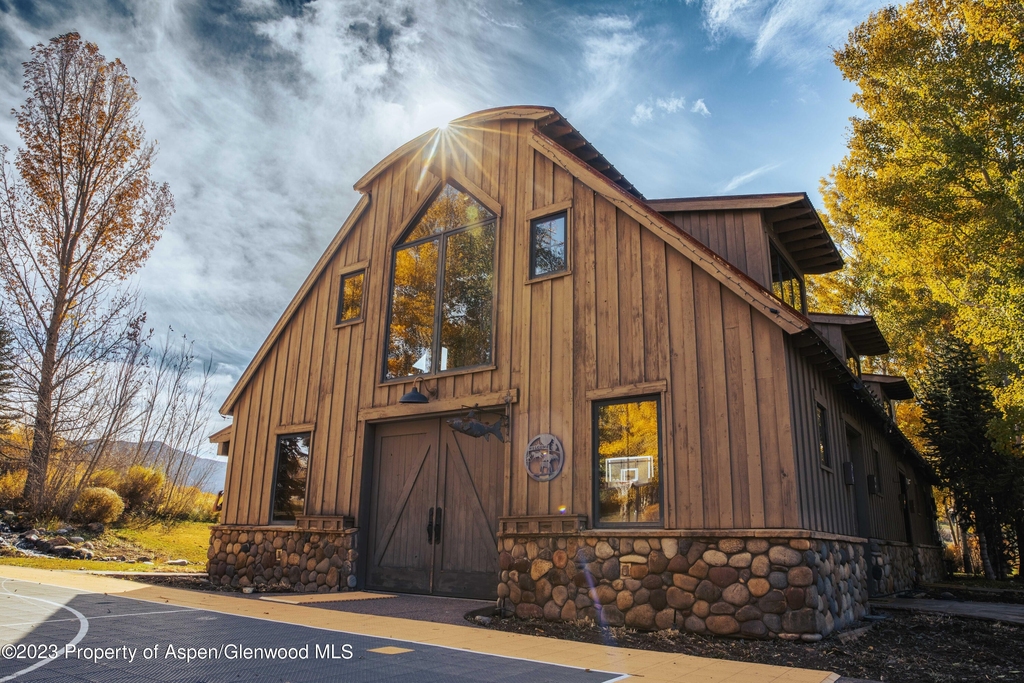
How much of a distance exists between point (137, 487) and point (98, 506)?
2.22 m

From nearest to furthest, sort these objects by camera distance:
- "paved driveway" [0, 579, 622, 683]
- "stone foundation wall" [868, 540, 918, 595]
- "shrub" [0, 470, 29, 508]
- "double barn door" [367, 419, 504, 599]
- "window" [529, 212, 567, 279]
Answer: "paved driveway" [0, 579, 622, 683] → "double barn door" [367, 419, 504, 599] → "window" [529, 212, 567, 279] → "stone foundation wall" [868, 540, 918, 595] → "shrub" [0, 470, 29, 508]

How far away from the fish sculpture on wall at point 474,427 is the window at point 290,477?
4079 millimetres

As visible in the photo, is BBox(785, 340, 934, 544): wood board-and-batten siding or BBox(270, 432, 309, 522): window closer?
BBox(785, 340, 934, 544): wood board-and-batten siding

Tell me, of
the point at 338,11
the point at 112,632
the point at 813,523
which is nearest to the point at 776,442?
the point at 813,523

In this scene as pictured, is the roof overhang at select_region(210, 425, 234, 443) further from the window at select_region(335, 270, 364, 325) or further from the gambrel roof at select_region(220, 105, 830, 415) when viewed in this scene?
the window at select_region(335, 270, 364, 325)

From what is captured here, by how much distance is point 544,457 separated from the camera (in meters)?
8.95

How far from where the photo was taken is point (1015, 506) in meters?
17.7

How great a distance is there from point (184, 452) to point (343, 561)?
1907 centimetres

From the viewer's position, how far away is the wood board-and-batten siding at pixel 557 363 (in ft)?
24.5

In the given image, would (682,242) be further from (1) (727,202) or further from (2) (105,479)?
(2) (105,479)

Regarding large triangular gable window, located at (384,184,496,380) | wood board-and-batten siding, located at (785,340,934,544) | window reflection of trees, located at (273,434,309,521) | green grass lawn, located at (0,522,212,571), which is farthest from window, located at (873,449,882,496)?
green grass lawn, located at (0,522,212,571)

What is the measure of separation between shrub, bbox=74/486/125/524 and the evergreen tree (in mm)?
23600

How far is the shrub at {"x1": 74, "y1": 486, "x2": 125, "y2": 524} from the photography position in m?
19.4

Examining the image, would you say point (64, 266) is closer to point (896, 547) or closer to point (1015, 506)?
point (896, 547)
